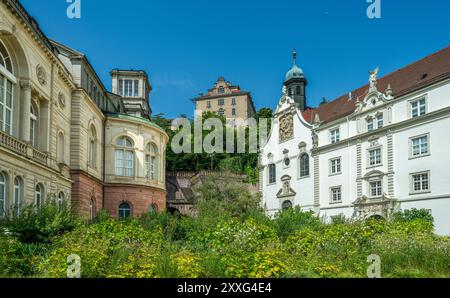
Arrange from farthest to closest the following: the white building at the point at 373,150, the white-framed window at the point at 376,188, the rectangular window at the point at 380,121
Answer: the rectangular window at the point at 380,121
the white-framed window at the point at 376,188
the white building at the point at 373,150

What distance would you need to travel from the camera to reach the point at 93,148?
33.5 meters

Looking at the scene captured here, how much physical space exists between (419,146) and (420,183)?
2794 mm

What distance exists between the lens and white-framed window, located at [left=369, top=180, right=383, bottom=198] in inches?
1394

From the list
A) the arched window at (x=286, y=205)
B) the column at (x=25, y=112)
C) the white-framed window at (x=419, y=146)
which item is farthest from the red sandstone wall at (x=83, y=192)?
the white-framed window at (x=419, y=146)

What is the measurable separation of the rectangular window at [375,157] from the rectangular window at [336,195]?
14.9 feet

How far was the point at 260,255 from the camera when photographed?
9898 millimetres

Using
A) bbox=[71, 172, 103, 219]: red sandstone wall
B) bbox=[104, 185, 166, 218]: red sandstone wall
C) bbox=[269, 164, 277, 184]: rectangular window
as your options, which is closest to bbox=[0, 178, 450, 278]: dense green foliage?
bbox=[71, 172, 103, 219]: red sandstone wall

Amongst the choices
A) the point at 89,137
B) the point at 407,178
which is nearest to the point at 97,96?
the point at 89,137

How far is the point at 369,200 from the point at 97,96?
2438cm

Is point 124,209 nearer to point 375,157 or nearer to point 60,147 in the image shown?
point 60,147

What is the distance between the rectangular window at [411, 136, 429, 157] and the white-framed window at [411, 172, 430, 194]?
1.52 m

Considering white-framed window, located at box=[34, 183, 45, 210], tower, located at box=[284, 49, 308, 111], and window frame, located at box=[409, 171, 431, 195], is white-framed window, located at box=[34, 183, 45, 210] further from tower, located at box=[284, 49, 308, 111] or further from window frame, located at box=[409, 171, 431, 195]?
tower, located at box=[284, 49, 308, 111]

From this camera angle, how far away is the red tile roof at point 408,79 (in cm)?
3253

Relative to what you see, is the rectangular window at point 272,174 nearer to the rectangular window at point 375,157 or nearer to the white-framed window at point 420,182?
the rectangular window at point 375,157
